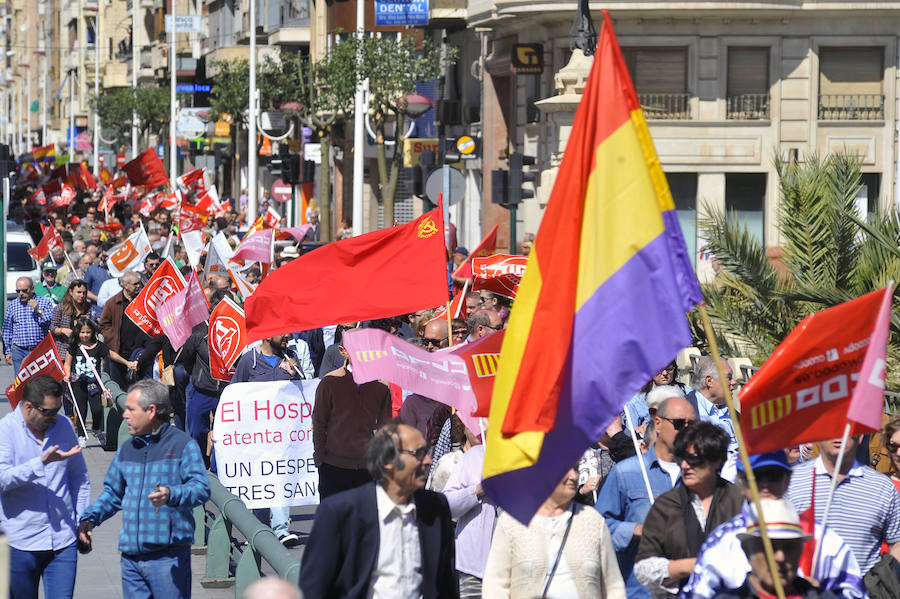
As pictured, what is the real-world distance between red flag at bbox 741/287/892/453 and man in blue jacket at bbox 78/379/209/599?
120 inches

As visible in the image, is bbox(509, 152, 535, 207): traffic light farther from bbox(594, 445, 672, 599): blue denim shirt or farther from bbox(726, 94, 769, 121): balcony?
bbox(594, 445, 672, 599): blue denim shirt

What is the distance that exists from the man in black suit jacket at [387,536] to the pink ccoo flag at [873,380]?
150 centimetres

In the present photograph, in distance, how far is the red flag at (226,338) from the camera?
13.5m

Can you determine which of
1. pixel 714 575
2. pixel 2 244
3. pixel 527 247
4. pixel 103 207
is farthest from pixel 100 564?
pixel 103 207

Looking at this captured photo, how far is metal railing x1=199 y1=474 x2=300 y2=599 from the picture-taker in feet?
26.1

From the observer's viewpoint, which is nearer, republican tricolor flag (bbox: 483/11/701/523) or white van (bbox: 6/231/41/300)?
republican tricolor flag (bbox: 483/11/701/523)

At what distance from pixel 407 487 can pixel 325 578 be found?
44 cm

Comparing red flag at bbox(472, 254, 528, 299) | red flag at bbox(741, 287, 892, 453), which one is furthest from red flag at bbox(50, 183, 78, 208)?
red flag at bbox(741, 287, 892, 453)

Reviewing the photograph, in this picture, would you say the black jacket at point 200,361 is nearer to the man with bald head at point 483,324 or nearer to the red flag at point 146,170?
the man with bald head at point 483,324

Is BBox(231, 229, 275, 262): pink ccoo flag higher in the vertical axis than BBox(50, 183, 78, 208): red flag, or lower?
higher

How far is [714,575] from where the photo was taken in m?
5.52

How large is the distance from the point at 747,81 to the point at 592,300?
95.5ft

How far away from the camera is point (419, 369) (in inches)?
365

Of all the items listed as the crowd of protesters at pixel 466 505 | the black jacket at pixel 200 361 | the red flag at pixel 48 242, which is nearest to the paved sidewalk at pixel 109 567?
the crowd of protesters at pixel 466 505
